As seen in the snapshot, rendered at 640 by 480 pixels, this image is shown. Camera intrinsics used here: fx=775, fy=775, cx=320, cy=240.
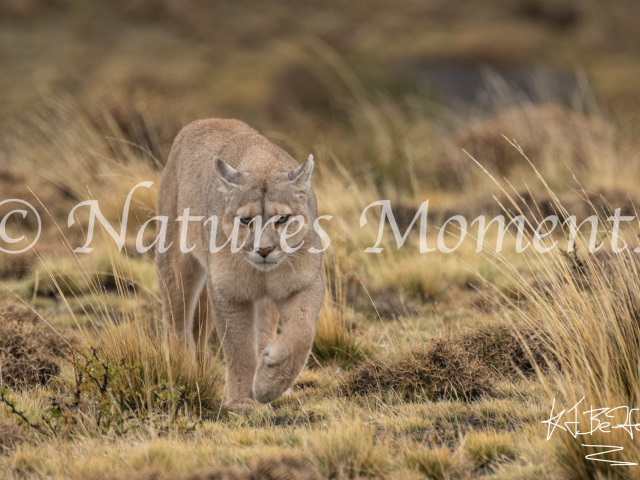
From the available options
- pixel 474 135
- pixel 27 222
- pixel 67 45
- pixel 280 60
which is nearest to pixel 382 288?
pixel 27 222

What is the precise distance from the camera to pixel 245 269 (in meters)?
5.44

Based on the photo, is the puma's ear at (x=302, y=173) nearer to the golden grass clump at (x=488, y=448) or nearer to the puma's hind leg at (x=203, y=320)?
the puma's hind leg at (x=203, y=320)

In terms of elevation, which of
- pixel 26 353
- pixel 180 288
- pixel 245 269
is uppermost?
pixel 245 269

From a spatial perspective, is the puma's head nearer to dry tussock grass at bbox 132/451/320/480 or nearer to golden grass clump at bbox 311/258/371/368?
golden grass clump at bbox 311/258/371/368

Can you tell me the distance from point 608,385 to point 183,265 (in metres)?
3.45

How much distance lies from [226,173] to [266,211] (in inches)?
18.4

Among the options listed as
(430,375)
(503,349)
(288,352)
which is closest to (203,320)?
(288,352)

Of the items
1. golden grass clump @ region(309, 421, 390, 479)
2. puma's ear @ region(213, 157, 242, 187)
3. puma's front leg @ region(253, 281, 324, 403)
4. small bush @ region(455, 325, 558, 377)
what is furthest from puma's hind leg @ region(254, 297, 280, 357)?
golden grass clump @ region(309, 421, 390, 479)

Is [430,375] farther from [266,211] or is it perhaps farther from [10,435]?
[10,435]

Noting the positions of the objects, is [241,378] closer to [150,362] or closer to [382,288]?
[150,362]

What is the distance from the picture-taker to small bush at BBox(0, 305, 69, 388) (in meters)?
5.68

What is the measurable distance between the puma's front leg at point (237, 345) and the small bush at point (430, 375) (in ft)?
2.34

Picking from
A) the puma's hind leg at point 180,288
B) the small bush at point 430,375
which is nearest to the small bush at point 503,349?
the small bush at point 430,375

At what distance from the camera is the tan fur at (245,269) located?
518 cm
